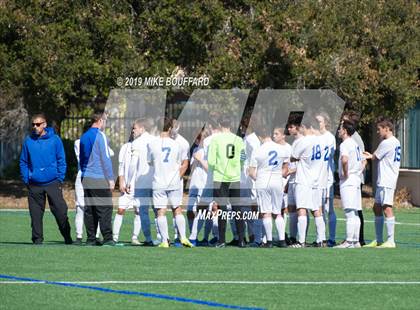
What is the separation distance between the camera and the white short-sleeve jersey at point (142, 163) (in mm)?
17812

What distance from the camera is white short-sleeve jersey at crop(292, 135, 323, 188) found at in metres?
17.7

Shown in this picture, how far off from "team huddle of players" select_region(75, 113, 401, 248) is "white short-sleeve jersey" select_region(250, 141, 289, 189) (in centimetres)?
2

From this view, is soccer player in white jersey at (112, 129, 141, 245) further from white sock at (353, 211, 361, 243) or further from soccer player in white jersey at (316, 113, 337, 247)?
white sock at (353, 211, 361, 243)

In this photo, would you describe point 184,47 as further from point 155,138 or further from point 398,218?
point 155,138

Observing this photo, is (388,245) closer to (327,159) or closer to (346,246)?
(346,246)

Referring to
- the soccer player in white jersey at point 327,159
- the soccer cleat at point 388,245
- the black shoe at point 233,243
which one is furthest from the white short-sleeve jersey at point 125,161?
the soccer cleat at point 388,245

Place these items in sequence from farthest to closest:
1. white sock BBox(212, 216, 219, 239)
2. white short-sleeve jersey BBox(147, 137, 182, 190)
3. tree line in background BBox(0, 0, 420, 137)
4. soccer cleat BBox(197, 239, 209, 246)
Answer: tree line in background BBox(0, 0, 420, 137) → white sock BBox(212, 216, 219, 239) → soccer cleat BBox(197, 239, 209, 246) → white short-sleeve jersey BBox(147, 137, 182, 190)

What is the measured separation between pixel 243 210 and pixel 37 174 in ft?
10.6

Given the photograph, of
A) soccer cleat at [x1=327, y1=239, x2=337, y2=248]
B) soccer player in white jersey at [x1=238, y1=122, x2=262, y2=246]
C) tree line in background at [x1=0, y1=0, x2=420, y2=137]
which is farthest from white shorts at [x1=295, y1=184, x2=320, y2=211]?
tree line in background at [x1=0, y1=0, x2=420, y2=137]

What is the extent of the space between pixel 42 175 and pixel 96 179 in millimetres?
839

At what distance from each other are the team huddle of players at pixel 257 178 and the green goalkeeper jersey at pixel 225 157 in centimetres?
2

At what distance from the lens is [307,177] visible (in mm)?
17766

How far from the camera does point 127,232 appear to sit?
21.5 m

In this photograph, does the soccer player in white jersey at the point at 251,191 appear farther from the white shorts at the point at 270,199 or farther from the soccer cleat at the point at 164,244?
the soccer cleat at the point at 164,244
